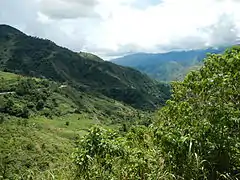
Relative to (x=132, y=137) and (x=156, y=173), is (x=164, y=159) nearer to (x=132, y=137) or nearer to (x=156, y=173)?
(x=156, y=173)

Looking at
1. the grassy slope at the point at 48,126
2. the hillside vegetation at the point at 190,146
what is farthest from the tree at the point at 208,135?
the grassy slope at the point at 48,126

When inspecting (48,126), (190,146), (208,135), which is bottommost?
(48,126)

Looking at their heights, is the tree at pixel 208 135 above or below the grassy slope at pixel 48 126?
above

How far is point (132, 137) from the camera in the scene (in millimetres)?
11953

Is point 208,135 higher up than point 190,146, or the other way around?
point 208,135

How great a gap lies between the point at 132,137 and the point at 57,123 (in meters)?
124

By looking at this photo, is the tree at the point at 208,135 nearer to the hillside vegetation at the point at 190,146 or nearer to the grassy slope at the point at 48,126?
the hillside vegetation at the point at 190,146

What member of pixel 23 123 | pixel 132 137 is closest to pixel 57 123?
pixel 23 123

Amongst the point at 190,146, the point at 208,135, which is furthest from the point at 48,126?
the point at 190,146

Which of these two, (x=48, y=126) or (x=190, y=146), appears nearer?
(x=190, y=146)

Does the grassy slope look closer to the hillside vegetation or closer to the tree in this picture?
the hillside vegetation

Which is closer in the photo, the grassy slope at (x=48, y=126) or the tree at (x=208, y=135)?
the tree at (x=208, y=135)

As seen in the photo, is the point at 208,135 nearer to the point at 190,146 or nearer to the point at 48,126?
the point at 190,146

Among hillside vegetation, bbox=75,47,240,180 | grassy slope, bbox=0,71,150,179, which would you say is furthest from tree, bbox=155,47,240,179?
grassy slope, bbox=0,71,150,179
